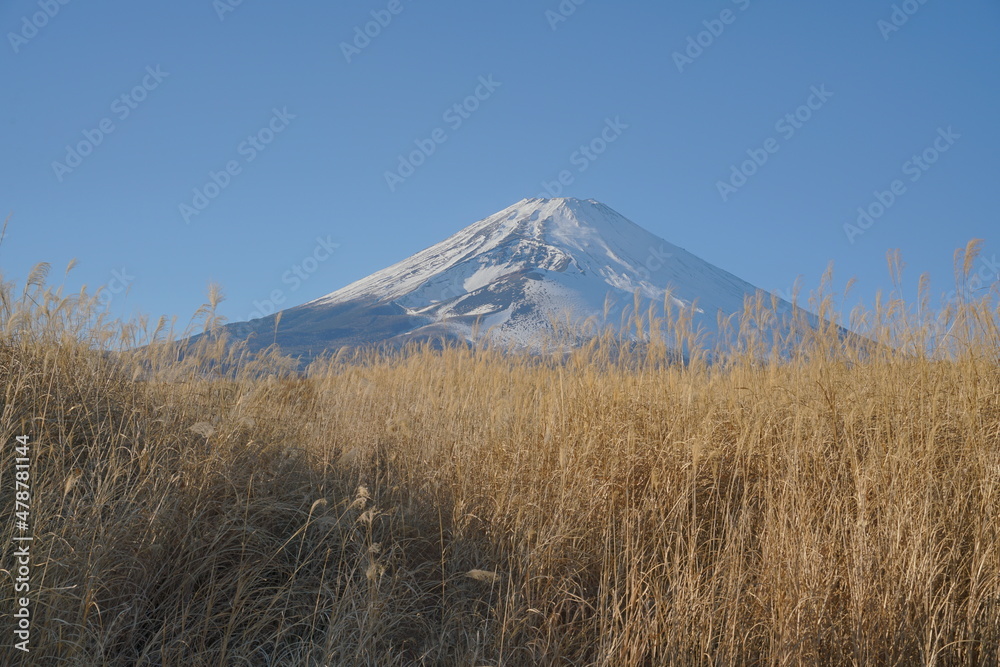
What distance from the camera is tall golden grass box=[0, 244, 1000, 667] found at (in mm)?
1923

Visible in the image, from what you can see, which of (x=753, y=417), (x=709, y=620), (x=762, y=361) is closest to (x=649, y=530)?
(x=709, y=620)

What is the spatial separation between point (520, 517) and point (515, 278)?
13062 centimetres

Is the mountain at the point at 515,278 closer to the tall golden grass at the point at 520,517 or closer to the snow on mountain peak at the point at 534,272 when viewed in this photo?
the snow on mountain peak at the point at 534,272

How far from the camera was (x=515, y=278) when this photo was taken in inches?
5217

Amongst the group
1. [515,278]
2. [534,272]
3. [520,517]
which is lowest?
[520,517]

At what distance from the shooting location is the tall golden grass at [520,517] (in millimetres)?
1923

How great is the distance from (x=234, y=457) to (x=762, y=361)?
3.61m

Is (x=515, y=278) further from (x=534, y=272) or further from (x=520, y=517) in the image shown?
(x=520, y=517)

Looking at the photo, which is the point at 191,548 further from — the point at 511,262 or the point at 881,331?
the point at 511,262

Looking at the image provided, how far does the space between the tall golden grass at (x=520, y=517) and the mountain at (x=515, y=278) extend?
107m

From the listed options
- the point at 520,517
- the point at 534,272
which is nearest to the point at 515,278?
the point at 534,272

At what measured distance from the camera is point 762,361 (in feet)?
14.4

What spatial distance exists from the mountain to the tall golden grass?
10660cm

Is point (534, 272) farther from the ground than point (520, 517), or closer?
farther from the ground
